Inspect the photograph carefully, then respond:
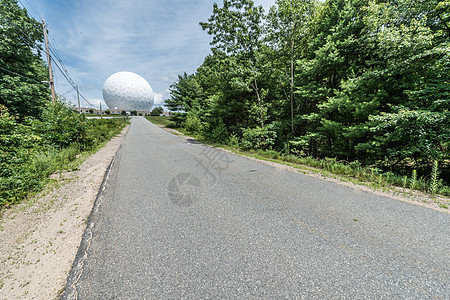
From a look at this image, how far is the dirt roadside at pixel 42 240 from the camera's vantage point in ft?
6.27

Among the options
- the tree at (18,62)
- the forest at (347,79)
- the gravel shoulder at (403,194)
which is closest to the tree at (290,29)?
the forest at (347,79)

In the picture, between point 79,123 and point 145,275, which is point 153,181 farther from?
point 79,123

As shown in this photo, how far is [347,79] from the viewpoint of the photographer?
838 cm

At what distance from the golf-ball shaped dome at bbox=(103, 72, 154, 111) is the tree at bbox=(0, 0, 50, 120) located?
53.2 meters

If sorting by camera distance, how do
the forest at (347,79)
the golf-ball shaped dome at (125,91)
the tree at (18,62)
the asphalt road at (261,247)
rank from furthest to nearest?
the golf-ball shaped dome at (125,91), the tree at (18,62), the forest at (347,79), the asphalt road at (261,247)

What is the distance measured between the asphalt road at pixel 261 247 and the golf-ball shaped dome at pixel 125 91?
7065 centimetres

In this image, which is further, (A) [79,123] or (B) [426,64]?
(A) [79,123]

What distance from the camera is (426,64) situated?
5.41 meters

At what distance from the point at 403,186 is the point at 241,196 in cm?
473

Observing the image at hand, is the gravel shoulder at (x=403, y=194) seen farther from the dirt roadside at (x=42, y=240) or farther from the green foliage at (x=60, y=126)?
the green foliage at (x=60, y=126)

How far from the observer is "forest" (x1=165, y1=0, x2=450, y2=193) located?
210 inches

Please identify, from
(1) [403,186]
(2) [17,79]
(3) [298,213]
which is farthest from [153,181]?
(2) [17,79]

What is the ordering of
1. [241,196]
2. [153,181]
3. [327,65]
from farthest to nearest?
[327,65] < [153,181] < [241,196]

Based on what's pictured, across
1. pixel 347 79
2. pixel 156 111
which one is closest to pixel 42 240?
pixel 347 79
